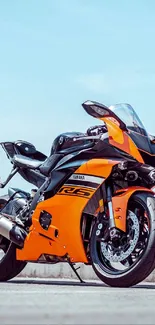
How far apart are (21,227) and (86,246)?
102cm

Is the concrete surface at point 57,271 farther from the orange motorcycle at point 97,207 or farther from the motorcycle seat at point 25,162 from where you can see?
the motorcycle seat at point 25,162

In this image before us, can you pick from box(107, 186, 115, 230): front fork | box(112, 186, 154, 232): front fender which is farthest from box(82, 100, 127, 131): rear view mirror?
box(112, 186, 154, 232): front fender

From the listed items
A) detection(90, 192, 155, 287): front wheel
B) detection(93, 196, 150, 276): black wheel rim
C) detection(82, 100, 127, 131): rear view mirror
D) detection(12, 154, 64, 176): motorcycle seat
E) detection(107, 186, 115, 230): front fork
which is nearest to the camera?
detection(90, 192, 155, 287): front wheel

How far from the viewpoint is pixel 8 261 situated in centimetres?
894

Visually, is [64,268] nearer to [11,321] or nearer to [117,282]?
[117,282]

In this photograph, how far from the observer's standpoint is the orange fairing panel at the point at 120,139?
7.57 m

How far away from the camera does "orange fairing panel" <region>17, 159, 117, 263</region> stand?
25.7ft

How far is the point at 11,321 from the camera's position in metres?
4.16

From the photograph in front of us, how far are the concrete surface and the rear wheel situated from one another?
1249 millimetres

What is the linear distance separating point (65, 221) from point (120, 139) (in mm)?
931

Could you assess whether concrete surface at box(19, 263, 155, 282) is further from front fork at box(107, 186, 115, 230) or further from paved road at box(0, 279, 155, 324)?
paved road at box(0, 279, 155, 324)

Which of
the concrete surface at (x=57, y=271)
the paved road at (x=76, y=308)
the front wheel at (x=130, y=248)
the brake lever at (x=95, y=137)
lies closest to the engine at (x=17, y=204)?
the brake lever at (x=95, y=137)

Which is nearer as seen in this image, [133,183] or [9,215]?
[133,183]

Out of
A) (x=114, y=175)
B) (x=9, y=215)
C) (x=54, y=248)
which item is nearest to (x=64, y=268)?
(x=9, y=215)
